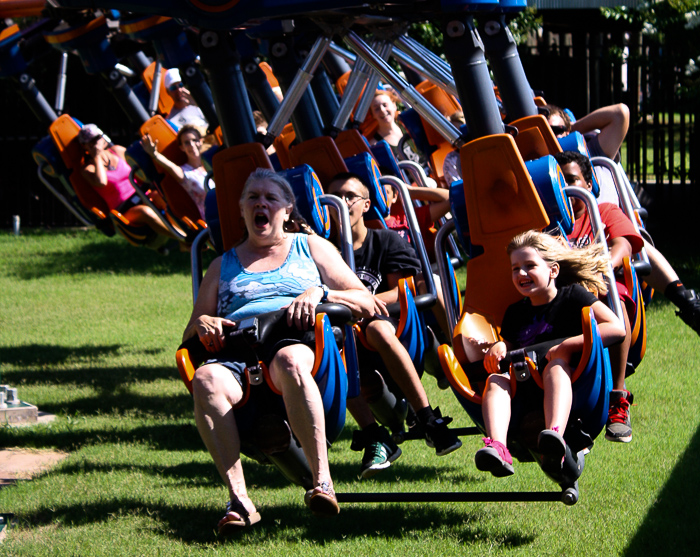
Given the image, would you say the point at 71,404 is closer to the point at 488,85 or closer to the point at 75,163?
the point at 75,163

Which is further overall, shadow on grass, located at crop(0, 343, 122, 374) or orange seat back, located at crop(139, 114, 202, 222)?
shadow on grass, located at crop(0, 343, 122, 374)

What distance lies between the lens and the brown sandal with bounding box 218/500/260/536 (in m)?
3.63

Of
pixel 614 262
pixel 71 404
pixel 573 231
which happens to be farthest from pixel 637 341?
pixel 71 404

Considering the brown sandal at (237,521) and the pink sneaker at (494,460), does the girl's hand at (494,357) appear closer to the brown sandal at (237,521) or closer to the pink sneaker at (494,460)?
the pink sneaker at (494,460)

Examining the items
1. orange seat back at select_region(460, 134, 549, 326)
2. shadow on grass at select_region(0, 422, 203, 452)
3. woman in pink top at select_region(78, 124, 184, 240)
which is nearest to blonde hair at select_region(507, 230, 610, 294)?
orange seat back at select_region(460, 134, 549, 326)

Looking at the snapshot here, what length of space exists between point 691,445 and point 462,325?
6.28ft

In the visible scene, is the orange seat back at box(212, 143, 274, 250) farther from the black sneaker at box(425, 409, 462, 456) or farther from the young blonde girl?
the young blonde girl

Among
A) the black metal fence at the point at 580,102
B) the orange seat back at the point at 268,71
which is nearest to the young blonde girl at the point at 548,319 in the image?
the orange seat back at the point at 268,71

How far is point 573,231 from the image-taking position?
4520 mm

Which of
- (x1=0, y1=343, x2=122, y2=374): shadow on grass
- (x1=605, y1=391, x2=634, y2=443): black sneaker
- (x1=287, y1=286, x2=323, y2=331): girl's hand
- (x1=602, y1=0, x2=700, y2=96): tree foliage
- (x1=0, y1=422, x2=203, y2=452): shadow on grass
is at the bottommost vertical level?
(x1=0, y1=343, x2=122, y2=374): shadow on grass

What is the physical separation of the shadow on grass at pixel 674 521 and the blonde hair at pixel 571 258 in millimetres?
1028

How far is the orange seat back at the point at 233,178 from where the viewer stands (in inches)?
179

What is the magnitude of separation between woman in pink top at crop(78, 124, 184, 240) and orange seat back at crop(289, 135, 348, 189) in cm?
266

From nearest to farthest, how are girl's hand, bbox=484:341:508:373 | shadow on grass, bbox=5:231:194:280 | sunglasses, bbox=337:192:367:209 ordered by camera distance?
girl's hand, bbox=484:341:508:373 → sunglasses, bbox=337:192:367:209 → shadow on grass, bbox=5:231:194:280
